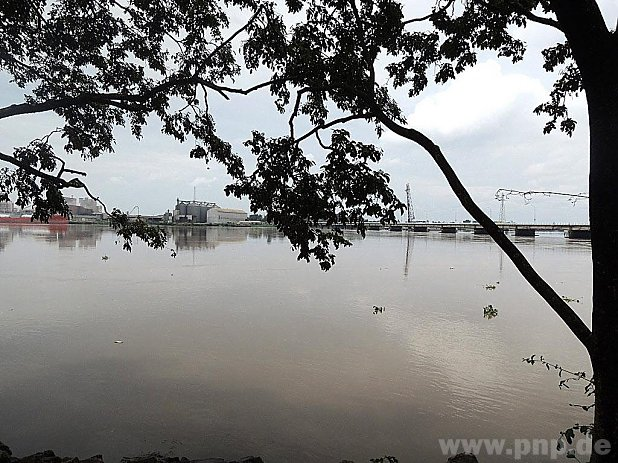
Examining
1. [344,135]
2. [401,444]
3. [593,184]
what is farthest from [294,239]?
[401,444]

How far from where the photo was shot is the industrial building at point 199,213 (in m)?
111

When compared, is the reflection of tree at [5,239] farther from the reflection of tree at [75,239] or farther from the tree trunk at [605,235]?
the tree trunk at [605,235]

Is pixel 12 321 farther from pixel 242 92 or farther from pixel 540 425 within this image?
pixel 540 425

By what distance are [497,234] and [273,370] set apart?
605 cm

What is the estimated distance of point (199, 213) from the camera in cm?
11500

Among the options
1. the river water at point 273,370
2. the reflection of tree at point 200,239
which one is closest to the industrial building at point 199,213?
the reflection of tree at point 200,239

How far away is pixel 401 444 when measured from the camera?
6.36 m

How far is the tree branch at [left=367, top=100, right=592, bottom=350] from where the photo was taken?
13.6ft

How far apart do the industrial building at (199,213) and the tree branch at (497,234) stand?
10833cm

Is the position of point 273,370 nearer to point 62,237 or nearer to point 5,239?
point 5,239

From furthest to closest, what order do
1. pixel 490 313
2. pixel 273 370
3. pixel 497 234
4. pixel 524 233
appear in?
pixel 524 233 → pixel 490 313 → pixel 273 370 → pixel 497 234

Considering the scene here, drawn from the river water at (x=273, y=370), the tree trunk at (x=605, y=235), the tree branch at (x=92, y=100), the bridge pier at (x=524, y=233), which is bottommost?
the river water at (x=273, y=370)

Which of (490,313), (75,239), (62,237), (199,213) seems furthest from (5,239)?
(199,213)

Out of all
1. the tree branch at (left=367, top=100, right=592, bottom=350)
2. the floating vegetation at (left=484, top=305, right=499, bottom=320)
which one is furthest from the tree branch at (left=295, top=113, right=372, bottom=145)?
the floating vegetation at (left=484, top=305, right=499, bottom=320)
